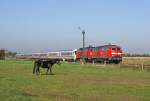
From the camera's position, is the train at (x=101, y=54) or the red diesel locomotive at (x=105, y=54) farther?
the train at (x=101, y=54)

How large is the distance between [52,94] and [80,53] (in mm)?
73228

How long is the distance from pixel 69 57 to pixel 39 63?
6503cm

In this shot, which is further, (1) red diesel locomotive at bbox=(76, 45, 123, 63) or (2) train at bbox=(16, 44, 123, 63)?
(2) train at bbox=(16, 44, 123, 63)

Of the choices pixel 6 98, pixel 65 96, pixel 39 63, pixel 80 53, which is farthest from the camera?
pixel 80 53

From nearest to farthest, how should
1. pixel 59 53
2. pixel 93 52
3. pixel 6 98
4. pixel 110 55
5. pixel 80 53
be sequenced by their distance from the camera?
pixel 6 98, pixel 110 55, pixel 93 52, pixel 80 53, pixel 59 53

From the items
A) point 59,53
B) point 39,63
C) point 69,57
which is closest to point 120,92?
point 39,63

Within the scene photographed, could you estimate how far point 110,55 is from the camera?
72688mm

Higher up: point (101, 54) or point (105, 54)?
point (101, 54)

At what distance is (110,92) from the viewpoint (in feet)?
71.4

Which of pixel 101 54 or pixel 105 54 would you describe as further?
pixel 101 54

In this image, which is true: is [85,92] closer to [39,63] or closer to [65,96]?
[65,96]

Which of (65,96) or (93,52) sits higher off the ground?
(93,52)

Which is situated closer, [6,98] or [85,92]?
[6,98]

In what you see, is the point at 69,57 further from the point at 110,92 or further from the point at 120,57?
the point at 110,92
